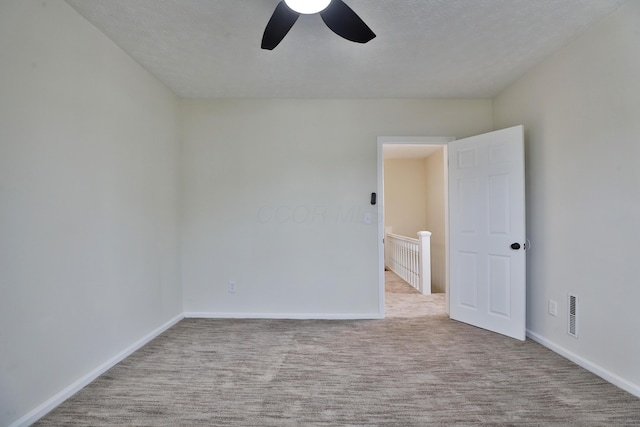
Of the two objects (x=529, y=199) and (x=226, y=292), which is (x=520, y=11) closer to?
(x=529, y=199)

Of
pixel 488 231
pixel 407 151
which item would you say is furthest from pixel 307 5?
pixel 407 151

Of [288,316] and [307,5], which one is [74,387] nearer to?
[288,316]

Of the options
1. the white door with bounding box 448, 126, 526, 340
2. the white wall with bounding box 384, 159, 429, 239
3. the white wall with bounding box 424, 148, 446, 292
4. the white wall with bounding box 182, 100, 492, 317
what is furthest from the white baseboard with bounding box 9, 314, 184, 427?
the white wall with bounding box 384, 159, 429, 239

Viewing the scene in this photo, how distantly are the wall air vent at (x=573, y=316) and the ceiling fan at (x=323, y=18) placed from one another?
8.01ft

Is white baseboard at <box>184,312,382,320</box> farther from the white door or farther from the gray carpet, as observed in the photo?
the white door

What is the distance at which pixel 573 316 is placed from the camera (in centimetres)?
237

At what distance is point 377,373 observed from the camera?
86.7 inches

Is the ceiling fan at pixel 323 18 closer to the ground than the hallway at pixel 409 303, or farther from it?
farther from it

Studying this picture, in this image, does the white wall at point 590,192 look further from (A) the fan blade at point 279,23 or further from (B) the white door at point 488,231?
(A) the fan blade at point 279,23

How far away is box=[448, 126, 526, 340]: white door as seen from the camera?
9.14ft

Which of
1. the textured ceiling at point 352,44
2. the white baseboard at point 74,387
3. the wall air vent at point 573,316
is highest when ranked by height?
the textured ceiling at point 352,44

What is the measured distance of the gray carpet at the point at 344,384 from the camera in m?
1.73

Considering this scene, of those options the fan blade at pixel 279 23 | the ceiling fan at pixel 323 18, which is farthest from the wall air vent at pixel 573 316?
the fan blade at pixel 279 23

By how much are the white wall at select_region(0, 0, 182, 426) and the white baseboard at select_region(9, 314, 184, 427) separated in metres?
0.03
